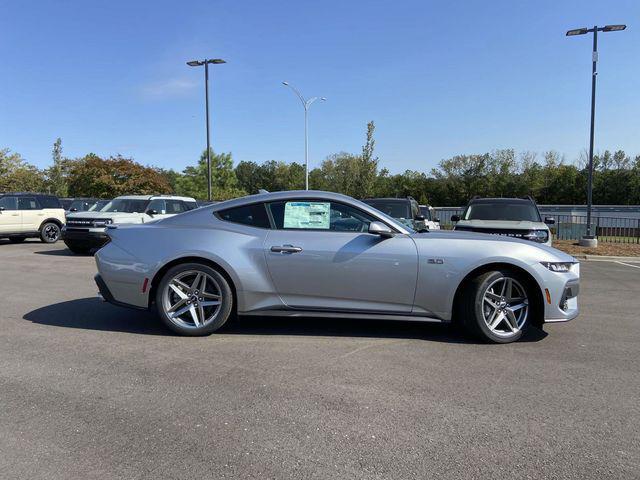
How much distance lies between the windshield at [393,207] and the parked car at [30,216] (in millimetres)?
11755

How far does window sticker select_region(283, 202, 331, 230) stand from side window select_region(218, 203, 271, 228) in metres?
0.24

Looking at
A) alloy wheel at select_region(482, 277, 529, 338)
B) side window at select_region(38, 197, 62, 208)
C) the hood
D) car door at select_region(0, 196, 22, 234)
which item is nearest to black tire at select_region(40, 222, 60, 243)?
side window at select_region(38, 197, 62, 208)

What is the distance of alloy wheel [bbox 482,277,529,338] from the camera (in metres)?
4.99

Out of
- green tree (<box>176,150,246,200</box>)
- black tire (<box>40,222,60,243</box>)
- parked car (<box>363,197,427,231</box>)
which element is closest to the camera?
parked car (<box>363,197,427,231</box>)

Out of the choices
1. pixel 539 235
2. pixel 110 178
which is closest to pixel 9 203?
pixel 539 235

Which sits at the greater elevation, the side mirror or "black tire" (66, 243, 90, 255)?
the side mirror

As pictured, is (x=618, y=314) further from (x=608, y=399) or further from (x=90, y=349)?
(x=90, y=349)

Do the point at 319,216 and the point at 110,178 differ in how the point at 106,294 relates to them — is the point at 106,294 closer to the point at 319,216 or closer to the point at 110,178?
the point at 319,216

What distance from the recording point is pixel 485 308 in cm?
500

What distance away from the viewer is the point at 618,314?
6.70 meters

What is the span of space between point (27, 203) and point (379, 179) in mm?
38546

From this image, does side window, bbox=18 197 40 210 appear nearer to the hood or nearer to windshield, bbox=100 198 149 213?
windshield, bbox=100 198 149 213

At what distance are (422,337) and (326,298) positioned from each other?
3.75 feet

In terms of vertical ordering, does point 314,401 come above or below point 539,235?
below
